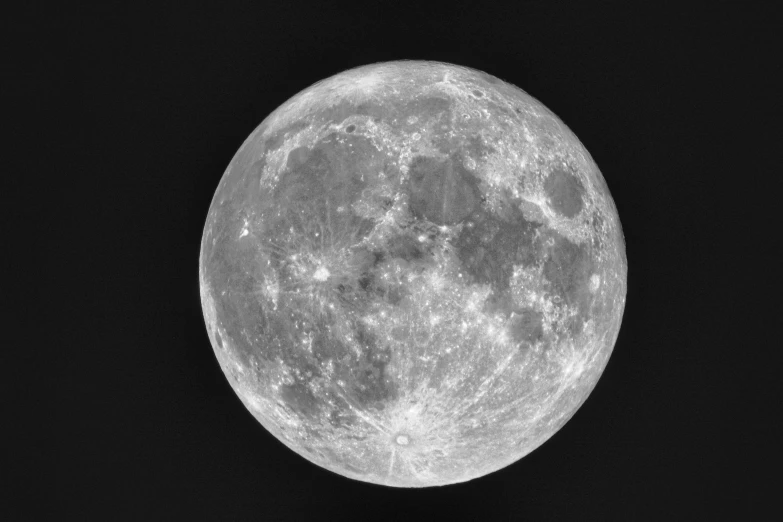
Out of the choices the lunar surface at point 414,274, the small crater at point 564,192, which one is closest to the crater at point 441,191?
the lunar surface at point 414,274

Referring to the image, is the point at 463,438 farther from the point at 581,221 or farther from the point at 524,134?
the point at 524,134

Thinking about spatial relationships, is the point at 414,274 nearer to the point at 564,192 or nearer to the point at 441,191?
the point at 441,191

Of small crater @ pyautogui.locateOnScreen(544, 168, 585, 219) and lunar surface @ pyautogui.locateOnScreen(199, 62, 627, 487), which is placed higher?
small crater @ pyautogui.locateOnScreen(544, 168, 585, 219)

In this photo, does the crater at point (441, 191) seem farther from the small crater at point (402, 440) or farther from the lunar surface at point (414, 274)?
the small crater at point (402, 440)

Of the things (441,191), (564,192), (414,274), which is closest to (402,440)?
(414,274)

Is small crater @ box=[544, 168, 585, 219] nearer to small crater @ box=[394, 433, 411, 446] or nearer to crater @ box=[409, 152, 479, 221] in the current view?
crater @ box=[409, 152, 479, 221]

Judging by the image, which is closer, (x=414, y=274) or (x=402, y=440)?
(x=414, y=274)

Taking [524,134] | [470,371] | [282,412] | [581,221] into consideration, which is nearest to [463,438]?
[470,371]

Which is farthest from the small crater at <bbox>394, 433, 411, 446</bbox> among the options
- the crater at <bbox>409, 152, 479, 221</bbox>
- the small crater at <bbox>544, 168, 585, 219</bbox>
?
the small crater at <bbox>544, 168, 585, 219</bbox>
